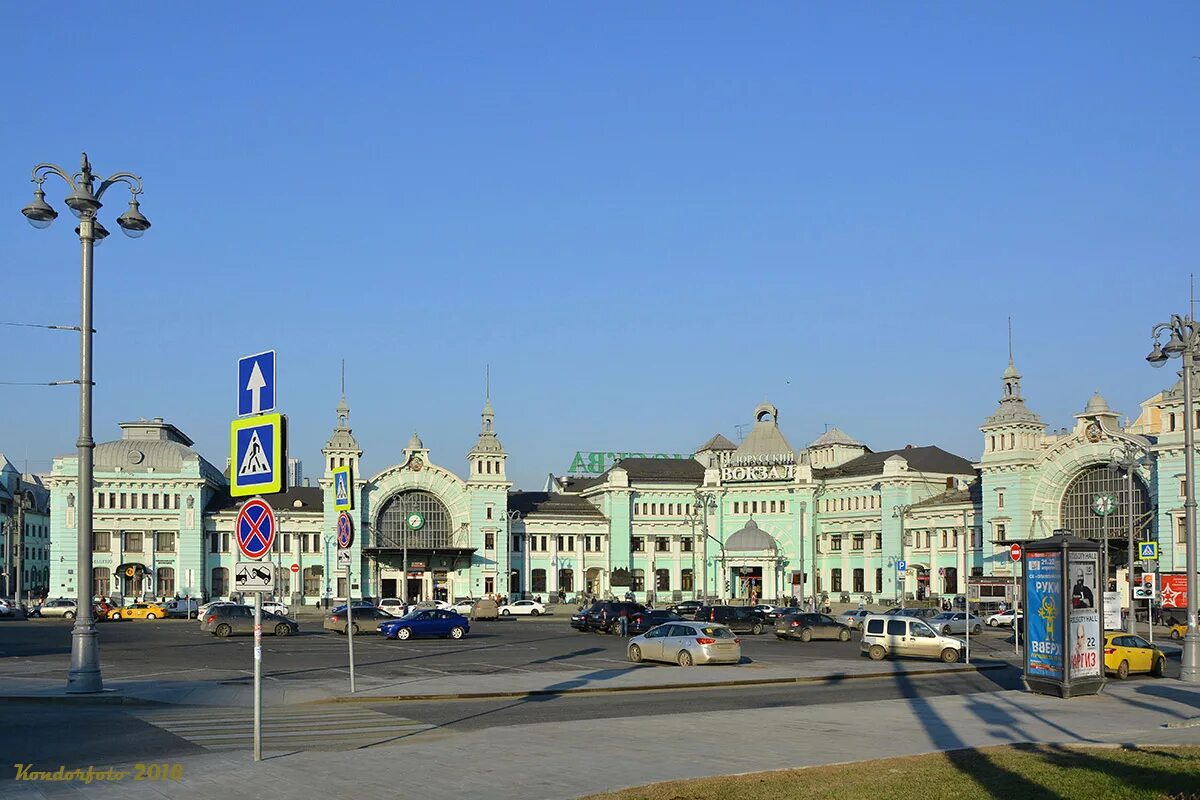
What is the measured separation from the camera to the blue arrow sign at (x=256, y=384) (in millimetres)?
17219

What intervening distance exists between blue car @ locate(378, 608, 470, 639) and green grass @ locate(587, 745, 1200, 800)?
4107 centimetres

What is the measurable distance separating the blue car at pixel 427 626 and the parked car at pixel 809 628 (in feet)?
50.0

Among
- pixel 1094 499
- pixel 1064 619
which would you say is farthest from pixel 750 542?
pixel 1064 619

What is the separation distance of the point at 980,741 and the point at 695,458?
12498 centimetres

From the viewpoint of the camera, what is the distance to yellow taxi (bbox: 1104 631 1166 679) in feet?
121

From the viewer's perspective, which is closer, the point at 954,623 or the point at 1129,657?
the point at 1129,657

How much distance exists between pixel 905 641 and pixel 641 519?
281 feet

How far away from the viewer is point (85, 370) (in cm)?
2812

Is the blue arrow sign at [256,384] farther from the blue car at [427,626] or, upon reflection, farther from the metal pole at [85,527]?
the blue car at [427,626]

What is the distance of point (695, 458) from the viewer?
146 metres

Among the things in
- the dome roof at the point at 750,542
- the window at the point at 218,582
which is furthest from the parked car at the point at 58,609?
the dome roof at the point at 750,542

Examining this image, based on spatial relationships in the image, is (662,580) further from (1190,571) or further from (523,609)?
(1190,571)

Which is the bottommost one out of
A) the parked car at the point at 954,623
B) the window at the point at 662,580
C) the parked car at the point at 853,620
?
the window at the point at 662,580

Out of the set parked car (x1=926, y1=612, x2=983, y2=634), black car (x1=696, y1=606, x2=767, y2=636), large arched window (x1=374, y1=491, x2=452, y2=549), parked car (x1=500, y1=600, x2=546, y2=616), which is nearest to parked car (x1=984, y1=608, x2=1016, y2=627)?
parked car (x1=926, y1=612, x2=983, y2=634)
